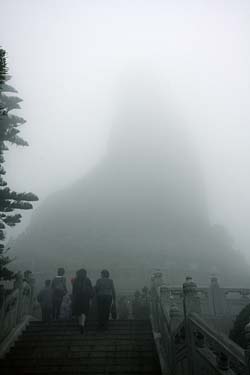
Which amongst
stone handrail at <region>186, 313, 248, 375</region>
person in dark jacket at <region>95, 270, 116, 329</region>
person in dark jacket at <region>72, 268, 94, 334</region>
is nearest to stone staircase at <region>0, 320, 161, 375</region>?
person in dark jacket at <region>95, 270, 116, 329</region>

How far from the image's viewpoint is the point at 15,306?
10844mm

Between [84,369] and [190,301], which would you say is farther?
[84,369]

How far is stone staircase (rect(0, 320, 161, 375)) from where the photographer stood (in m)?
7.90

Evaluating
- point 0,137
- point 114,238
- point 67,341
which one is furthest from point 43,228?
point 67,341

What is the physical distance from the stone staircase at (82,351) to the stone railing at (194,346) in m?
0.51

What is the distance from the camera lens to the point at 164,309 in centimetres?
970

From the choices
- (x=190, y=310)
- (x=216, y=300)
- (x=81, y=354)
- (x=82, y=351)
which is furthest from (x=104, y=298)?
(x=216, y=300)

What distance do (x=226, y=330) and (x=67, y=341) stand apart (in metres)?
7.33

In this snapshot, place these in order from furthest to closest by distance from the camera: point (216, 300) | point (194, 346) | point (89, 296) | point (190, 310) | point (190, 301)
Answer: point (216, 300) < point (89, 296) < point (190, 301) < point (190, 310) < point (194, 346)

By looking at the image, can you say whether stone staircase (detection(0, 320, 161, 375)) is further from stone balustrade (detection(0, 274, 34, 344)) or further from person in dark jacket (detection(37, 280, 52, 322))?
person in dark jacket (detection(37, 280, 52, 322))

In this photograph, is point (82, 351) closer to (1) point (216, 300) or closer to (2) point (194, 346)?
(2) point (194, 346)

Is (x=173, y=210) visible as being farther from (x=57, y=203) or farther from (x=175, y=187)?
(x=57, y=203)

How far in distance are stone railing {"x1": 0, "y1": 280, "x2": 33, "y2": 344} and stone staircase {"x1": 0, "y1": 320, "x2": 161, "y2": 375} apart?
1.63ft

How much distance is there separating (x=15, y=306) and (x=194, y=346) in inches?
249
